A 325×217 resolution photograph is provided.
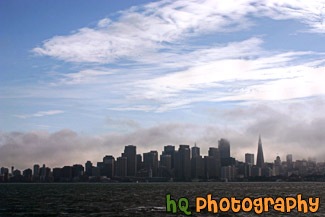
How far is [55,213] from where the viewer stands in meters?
105

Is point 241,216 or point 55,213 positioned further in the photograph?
point 55,213

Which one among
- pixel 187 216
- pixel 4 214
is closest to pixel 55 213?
pixel 4 214

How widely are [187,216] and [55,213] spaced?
31.6 metres

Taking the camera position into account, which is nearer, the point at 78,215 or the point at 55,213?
the point at 78,215

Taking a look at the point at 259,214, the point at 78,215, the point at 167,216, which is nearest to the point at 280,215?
the point at 259,214

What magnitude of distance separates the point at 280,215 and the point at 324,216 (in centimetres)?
941

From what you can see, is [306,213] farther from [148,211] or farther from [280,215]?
[148,211]

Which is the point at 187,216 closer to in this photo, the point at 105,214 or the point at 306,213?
the point at 105,214

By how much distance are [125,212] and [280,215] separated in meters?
35.3

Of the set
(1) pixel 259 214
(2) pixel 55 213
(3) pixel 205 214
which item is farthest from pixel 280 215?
(2) pixel 55 213

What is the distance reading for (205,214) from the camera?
334 feet

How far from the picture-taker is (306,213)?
104375mm

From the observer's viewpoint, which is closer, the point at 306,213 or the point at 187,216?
the point at 187,216

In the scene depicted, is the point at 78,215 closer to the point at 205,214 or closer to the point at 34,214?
the point at 34,214
